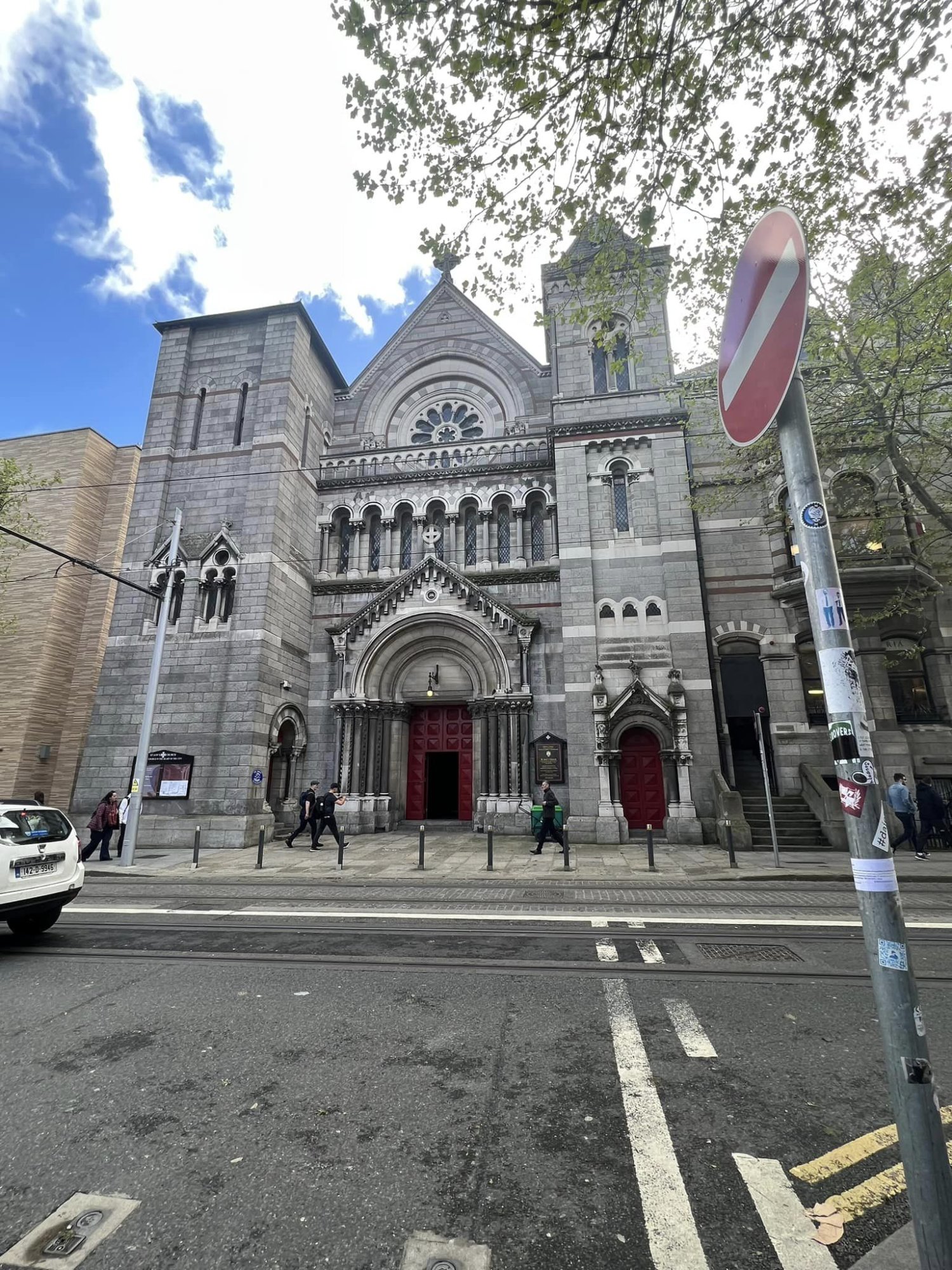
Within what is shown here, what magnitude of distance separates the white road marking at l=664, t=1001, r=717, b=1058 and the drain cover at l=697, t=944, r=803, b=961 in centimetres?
143

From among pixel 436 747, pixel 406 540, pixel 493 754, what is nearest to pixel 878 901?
pixel 493 754

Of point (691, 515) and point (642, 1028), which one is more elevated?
A: point (691, 515)

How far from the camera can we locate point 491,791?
18.5 meters

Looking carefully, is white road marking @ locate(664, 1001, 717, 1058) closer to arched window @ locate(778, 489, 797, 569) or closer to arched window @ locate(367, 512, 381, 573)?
arched window @ locate(778, 489, 797, 569)

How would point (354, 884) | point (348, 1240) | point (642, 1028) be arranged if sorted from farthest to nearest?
point (354, 884) < point (642, 1028) < point (348, 1240)

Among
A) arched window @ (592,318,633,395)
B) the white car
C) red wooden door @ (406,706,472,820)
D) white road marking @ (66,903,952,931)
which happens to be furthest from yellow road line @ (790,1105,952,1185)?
arched window @ (592,318,633,395)

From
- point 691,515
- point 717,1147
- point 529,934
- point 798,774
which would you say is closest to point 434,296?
point 691,515

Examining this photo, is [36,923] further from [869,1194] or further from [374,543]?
[374,543]

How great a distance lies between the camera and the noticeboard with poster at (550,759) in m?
18.0

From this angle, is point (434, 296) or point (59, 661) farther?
point (434, 296)

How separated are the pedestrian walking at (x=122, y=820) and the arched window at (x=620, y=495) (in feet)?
53.3

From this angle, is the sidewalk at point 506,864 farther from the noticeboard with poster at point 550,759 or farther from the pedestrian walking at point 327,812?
the noticeboard with poster at point 550,759

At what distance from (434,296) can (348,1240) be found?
29.0 m

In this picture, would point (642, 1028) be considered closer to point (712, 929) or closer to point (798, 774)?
point (712, 929)
